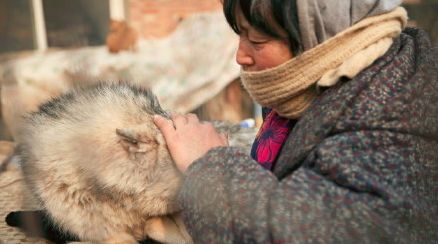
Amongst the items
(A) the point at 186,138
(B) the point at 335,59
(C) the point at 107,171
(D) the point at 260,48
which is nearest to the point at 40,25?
(C) the point at 107,171

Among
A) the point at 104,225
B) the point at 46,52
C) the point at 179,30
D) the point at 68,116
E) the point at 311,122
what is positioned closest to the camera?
the point at 311,122

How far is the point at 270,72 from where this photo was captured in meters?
0.99

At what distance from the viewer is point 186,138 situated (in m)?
1.12

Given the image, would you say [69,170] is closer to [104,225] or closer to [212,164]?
[104,225]

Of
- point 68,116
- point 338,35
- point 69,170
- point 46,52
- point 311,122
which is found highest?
point 338,35

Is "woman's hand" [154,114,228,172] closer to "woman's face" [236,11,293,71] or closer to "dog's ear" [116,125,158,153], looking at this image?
"dog's ear" [116,125,158,153]

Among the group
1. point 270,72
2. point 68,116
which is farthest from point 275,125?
point 68,116

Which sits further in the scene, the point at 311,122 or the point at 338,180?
the point at 311,122

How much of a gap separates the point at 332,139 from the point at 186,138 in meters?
0.40

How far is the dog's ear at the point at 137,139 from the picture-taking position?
1.18m

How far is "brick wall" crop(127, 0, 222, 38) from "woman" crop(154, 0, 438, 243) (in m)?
3.87

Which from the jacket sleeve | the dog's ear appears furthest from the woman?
the dog's ear

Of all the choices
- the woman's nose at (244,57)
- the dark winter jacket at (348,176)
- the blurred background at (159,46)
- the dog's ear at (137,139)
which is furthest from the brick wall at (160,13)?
the dark winter jacket at (348,176)

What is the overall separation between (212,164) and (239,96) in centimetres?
377
